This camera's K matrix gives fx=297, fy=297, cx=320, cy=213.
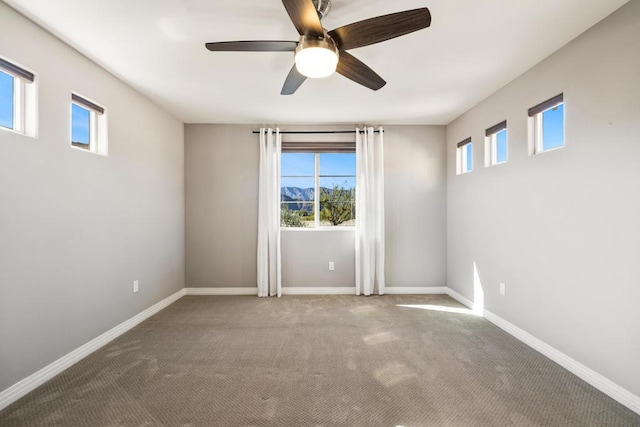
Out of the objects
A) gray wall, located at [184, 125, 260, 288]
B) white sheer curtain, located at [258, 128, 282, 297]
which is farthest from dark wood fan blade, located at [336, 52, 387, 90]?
gray wall, located at [184, 125, 260, 288]

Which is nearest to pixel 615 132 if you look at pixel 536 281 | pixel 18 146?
pixel 536 281

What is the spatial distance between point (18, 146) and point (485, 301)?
4.35 meters

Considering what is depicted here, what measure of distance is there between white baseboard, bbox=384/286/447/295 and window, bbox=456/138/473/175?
1.70 m

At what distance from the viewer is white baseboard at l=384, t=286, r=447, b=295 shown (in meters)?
4.36

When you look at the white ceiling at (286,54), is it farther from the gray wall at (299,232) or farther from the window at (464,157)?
the gray wall at (299,232)

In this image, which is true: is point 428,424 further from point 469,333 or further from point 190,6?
point 190,6

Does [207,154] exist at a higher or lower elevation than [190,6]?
lower

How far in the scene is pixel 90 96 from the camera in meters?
2.58

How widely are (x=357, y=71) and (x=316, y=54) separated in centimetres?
51

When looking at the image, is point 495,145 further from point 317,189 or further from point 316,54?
point 316,54

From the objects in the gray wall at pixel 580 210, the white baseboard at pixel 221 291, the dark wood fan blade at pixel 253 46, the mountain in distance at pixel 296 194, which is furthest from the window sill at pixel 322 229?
the dark wood fan blade at pixel 253 46

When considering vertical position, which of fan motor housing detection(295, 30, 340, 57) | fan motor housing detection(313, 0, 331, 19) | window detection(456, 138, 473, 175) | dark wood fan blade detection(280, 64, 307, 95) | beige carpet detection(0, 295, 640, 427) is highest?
fan motor housing detection(313, 0, 331, 19)

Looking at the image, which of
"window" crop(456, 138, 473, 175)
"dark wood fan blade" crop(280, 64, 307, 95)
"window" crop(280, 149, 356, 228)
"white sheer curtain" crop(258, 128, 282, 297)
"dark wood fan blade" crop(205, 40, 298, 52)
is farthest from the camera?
"window" crop(280, 149, 356, 228)

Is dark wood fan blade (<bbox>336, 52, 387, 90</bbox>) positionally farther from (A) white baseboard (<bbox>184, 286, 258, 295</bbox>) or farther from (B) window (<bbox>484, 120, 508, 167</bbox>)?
(A) white baseboard (<bbox>184, 286, 258, 295</bbox>)
